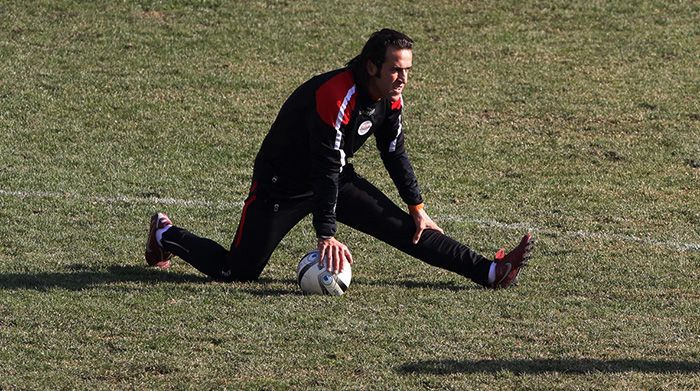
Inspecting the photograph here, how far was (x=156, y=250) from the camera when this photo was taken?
31.0 feet

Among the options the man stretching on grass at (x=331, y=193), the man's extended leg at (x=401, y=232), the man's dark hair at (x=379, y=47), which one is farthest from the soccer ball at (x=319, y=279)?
the man's dark hair at (x=379, y=47)

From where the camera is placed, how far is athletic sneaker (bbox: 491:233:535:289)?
8992 millimetres

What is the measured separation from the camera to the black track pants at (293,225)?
9008 millimetres

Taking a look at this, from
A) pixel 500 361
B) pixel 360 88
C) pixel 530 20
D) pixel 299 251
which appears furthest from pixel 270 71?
pixel 500 361

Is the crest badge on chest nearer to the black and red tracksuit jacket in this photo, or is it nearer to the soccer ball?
the black and red tracksuit jacket

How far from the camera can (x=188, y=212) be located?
11102mm

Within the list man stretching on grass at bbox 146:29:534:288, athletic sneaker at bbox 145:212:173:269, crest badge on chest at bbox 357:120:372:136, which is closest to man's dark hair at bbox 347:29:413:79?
man stretching on grass at bbox 146:29:534:288

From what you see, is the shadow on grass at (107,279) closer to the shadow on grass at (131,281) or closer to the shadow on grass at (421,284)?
the shadow on grass at (131,281)

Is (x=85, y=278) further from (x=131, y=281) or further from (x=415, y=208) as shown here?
(x=415, y=208)

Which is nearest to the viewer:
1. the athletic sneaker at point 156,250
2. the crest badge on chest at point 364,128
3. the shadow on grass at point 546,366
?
the shadow on grass at point 546,366

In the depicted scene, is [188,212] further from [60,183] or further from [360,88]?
[360,88]

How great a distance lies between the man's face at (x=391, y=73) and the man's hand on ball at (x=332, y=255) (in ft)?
3.17

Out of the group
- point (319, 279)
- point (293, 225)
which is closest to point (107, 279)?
point (293, 225)

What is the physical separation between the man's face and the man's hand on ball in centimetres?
97
